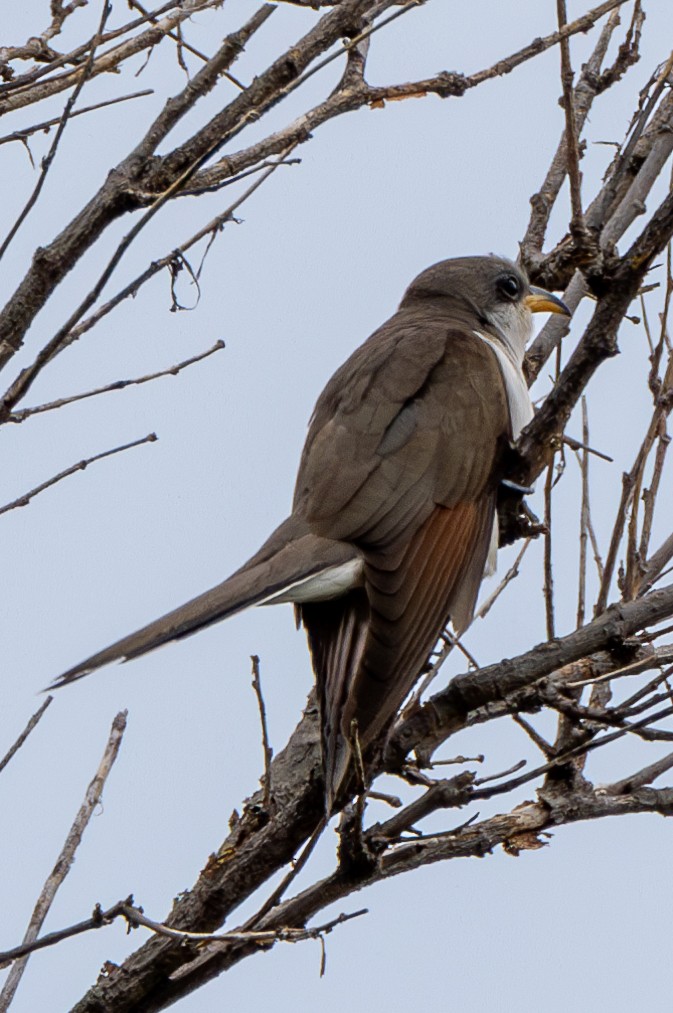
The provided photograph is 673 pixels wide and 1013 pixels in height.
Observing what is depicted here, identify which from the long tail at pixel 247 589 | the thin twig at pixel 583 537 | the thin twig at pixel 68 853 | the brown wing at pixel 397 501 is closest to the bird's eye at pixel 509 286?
the brown wing at pixel 397 501

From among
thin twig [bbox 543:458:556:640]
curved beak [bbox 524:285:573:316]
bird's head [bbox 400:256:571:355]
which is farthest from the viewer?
bird's head [bbox 400:256:571:355]

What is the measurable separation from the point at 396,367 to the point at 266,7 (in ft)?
4.67

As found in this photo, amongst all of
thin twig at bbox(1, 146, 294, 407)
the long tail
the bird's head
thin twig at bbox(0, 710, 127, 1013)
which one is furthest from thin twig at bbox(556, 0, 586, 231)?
the bird's head

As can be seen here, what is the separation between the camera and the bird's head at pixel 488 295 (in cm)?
482

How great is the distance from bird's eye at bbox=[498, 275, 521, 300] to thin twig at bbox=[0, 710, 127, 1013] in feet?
8.90

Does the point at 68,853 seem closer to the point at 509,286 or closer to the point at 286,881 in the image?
the point at 286,881

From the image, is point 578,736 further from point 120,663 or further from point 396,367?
point 396,367

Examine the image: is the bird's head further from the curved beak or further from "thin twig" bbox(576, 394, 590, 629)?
"thin twig" bbox(576, 394, 590, 629)

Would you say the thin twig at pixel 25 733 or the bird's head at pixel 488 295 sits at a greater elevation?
the bird's head at pixel 488 295

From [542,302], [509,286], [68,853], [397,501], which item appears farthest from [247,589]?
[509,286]

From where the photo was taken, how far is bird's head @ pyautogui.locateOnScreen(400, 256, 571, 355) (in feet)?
15.8

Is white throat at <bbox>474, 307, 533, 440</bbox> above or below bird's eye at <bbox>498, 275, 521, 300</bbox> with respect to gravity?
below

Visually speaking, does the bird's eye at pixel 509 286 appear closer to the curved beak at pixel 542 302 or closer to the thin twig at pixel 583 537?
the curved beak at pixel 542 302

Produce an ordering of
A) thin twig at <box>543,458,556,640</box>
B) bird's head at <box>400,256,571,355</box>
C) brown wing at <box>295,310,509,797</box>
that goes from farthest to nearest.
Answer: bird's head at <box>400,256,571,355</box>
thin twig at <box>543,458,556,640</box>
brown wing at <box>295,310,509,797</box>
